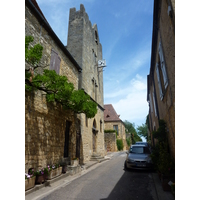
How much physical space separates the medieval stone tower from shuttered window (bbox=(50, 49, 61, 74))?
3.19 meters

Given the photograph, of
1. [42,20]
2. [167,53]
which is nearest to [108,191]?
[167,53]

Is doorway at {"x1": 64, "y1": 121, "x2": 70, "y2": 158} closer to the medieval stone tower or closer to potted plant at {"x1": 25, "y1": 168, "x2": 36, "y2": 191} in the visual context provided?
the medieval stone tower

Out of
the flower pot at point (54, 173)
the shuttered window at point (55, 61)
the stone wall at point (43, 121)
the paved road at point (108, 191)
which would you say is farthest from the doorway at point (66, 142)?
the shuttered window at point (55, 61)

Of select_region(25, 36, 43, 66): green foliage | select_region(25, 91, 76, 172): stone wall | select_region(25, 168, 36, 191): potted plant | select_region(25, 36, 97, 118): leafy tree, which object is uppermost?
select_region(25, 36, 43, 66): green foliage

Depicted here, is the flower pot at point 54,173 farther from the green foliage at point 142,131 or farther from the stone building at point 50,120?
the green foliage at point 142,131

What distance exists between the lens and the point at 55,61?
26.2 feet

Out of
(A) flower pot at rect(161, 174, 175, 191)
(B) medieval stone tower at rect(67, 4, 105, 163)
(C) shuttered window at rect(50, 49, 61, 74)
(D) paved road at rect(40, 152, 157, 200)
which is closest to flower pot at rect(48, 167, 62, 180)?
(D) paved road at rect(40, 152, 157, 200)

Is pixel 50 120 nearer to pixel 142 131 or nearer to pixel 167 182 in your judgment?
pixel 167 182

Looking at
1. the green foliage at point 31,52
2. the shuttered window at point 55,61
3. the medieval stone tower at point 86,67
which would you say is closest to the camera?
the green foliage at point 31,52

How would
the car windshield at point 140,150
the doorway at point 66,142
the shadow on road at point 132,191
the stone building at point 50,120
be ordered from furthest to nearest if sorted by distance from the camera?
the car windshield at point 140,150
the doorway at point 66,142
the stone building at point 50,120
the shadow on road at point 132,191

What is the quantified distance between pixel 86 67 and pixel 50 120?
679 centimetres

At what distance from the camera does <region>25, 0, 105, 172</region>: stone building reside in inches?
225

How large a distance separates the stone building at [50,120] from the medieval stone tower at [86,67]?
0.07m

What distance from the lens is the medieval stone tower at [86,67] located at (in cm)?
1116
